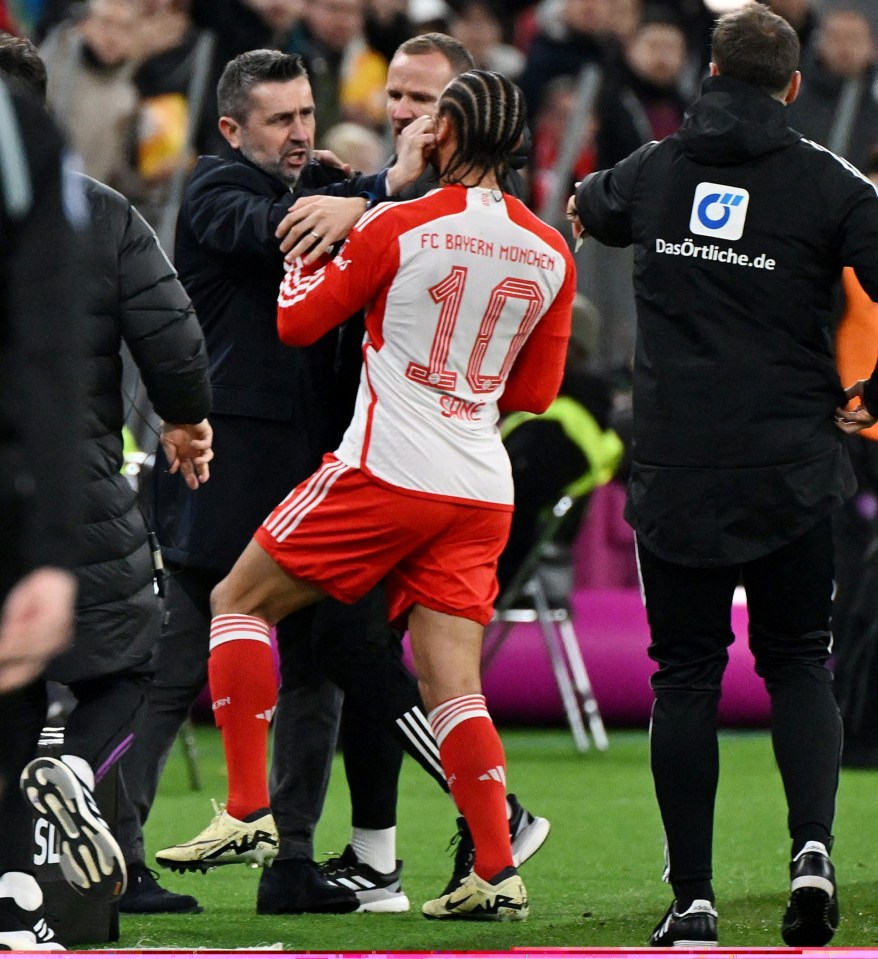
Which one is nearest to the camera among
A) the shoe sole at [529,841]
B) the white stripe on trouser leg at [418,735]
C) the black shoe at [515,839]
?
the white stripe on trouser leg at [418,735]

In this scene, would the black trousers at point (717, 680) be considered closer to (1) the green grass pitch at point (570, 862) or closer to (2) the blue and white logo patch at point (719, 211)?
(1) the green grass pitch at point (570, 862)

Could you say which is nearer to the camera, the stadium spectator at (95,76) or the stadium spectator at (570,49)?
the stadium spectator at (95,76)

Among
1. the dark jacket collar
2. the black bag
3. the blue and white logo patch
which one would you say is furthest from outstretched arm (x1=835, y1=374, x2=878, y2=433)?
the black bag

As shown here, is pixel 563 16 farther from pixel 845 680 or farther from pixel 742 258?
pixel 742 258

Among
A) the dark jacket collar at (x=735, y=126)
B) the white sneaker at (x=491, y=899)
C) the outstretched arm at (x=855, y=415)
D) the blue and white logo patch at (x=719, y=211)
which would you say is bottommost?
the white sneaker at (x=491, y=899)

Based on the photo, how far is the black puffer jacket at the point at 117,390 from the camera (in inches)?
148

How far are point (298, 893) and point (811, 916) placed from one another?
4.13 ft

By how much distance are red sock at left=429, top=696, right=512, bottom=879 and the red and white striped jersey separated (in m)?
0.46

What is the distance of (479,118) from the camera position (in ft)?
13.3

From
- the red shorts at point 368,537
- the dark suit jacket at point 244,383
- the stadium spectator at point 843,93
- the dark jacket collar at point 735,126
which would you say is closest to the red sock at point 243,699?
the red shorts at point 368,537

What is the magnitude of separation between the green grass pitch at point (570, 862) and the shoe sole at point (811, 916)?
10.0 inches

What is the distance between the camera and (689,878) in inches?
150

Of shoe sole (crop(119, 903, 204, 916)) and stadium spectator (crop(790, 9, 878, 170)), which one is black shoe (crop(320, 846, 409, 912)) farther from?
stadium spectator (crop(790, 9, 878, 170))

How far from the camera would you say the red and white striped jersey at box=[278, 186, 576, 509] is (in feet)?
13.2
